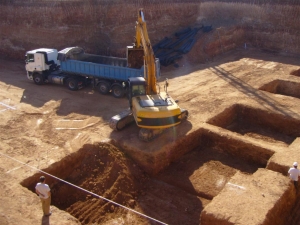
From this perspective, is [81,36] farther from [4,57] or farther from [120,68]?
[120,68]

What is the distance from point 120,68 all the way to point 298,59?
533 inches

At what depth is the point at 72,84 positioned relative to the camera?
17.7 meters

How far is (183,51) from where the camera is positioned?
73.2ft

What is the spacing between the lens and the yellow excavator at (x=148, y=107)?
1127 cm

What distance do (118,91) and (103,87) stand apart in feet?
3.04

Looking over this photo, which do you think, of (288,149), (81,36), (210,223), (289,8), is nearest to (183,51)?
(81,36)

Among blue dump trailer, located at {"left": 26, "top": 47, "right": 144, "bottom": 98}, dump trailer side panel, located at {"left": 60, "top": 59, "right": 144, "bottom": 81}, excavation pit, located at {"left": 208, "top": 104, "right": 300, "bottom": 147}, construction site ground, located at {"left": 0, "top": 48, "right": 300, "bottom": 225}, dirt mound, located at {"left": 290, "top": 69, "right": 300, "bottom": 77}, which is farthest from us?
dirt mound, located at {"left": 290, "top": 69, "right": 300, "bottom": 77}

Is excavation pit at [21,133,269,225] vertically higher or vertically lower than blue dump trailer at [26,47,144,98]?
lower

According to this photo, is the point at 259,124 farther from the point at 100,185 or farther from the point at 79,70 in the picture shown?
the point at 79,70

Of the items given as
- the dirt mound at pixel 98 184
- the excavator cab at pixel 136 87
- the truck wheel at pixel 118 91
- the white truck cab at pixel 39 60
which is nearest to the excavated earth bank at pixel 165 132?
the dirt mound at pixel 98 184

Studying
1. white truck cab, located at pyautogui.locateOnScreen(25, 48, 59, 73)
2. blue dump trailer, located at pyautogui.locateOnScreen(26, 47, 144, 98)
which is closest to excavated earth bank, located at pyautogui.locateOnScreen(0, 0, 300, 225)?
blue dump trailer, located at pyautogui.locateOnScreen(26, 47, 144, 98)

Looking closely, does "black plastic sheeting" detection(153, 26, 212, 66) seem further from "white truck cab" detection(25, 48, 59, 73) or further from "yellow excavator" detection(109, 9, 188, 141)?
"yellow excavator" detection(109, 9, 188, 141)

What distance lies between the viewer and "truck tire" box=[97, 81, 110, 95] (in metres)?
16.8

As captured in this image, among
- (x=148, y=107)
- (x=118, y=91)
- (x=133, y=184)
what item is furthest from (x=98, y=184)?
(x=118, y=91)
